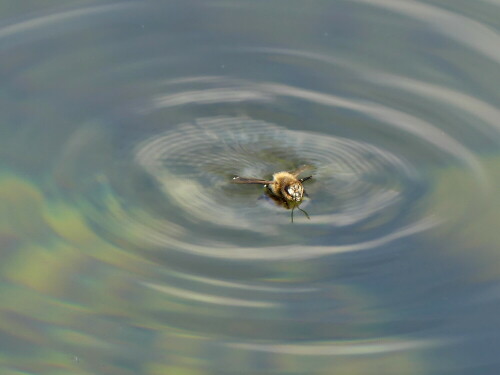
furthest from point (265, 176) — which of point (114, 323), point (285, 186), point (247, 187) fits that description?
point (114, 323)

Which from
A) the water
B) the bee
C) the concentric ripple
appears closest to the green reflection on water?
the water

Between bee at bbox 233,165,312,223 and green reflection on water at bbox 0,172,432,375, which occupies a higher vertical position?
bee at bbox 233,165,312,223

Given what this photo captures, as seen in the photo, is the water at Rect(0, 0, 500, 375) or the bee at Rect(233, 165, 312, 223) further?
the bee at Rect(233, 165, 312, 223)

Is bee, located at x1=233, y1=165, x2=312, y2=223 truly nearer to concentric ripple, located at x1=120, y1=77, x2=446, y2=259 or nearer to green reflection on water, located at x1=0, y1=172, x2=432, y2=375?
concentric ripple, located at x1=120, y1=77, x2=446, y2=259

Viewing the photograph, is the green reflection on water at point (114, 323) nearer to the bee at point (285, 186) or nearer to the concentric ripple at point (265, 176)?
the concentric ripple at point (265, 176)

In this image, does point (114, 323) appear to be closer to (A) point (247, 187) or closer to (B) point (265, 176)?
(A) point (247, 187)

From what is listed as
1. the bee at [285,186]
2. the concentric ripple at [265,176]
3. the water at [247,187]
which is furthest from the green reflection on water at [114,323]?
the bee at [285,186]

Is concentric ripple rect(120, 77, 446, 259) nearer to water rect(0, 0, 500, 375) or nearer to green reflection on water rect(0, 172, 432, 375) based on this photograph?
water rect(0, 0, 500, 375)
